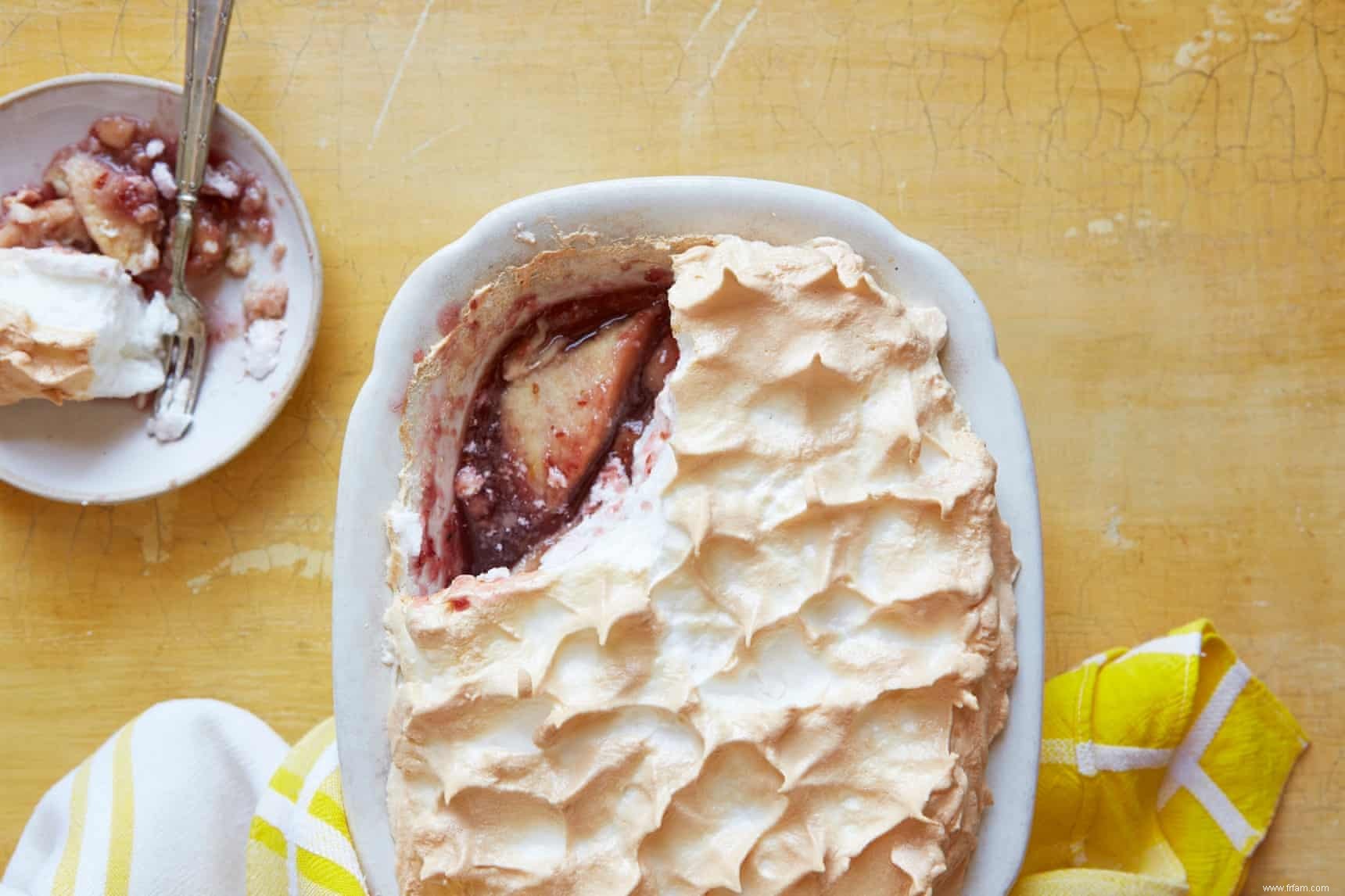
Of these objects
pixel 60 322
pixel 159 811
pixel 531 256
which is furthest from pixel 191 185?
pixel 159 811

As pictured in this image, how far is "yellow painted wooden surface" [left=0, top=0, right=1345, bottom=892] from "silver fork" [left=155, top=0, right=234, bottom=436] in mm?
126

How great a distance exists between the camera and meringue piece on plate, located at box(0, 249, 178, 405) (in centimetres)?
147

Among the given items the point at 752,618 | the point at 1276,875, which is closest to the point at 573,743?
the point at 752,618

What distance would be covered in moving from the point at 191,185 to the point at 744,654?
3.41ft

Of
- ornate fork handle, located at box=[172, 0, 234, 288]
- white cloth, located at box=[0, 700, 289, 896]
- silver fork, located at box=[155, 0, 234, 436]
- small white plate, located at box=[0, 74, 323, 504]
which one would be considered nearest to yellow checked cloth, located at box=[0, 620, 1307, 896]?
white cloth, located at box=[0, 700, 289, 896]

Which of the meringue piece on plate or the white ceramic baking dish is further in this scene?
the meringue piece on plate

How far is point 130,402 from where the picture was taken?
1635 millimetres

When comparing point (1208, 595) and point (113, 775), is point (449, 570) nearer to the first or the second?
point (113, 775)

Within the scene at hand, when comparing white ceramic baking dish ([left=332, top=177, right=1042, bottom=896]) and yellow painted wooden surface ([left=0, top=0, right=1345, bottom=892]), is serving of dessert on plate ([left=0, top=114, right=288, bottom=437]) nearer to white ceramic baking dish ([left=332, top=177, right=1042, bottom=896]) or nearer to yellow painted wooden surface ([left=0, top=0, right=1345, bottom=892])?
yellow painted wooden surface ([left=0, top=0, right=1345, bottom=892])

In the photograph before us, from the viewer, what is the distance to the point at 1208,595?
5.50ft

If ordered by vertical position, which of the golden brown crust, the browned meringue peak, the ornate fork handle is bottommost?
the browned meringue peak

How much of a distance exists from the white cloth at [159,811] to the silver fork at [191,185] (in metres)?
0.45

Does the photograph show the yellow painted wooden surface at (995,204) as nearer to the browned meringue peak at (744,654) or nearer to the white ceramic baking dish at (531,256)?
the white ceramic baking dish at (531,256)

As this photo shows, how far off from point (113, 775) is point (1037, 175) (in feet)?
5.35
